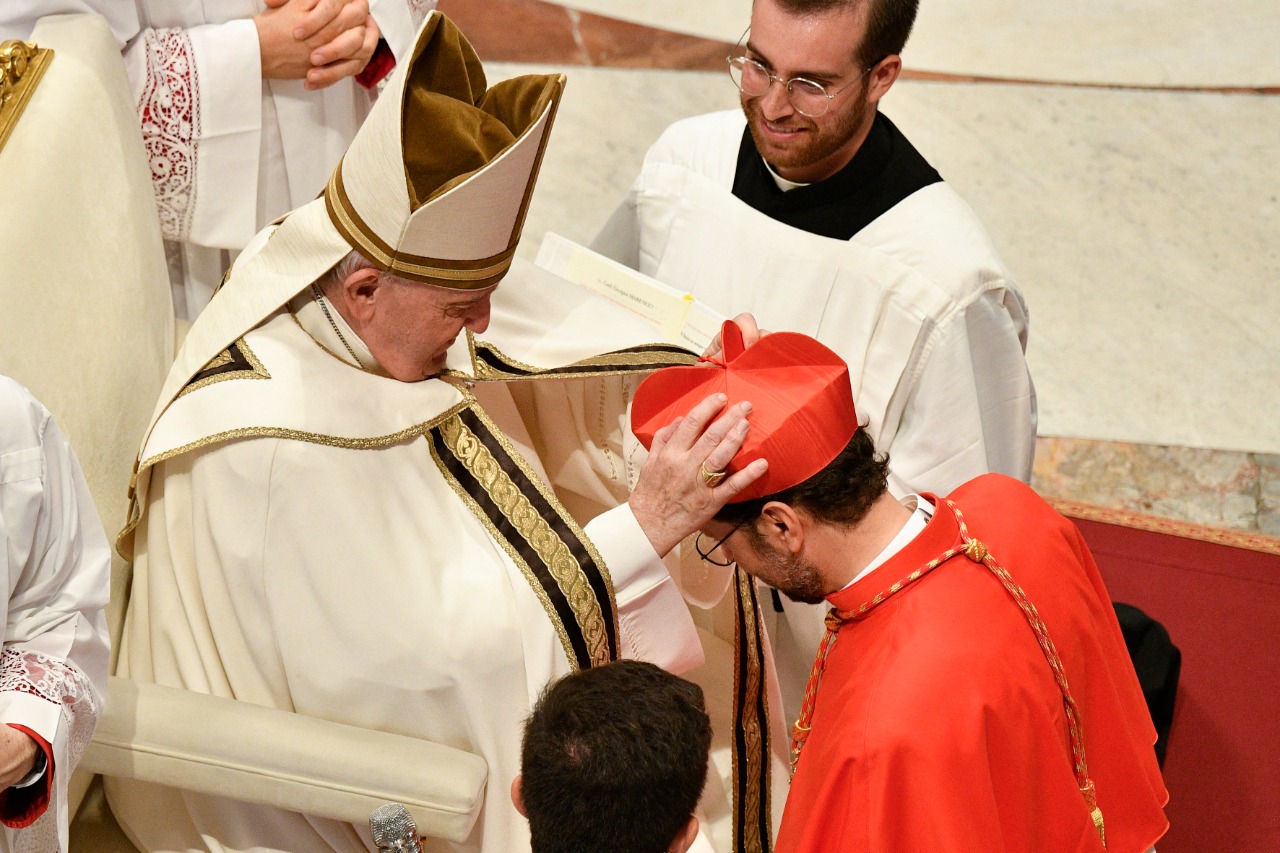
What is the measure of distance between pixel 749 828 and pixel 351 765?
913mm

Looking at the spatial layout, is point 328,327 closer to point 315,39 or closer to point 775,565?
point 775,565

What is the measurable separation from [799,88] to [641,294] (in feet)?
2.02

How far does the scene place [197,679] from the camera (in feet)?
8.53

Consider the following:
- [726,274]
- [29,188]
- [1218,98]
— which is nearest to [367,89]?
[726,274]

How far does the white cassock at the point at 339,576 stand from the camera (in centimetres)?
255

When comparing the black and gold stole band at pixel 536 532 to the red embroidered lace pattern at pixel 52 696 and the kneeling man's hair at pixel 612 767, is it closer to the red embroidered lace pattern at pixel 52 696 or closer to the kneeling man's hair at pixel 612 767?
the kneeling man's hair at pixel 612 767

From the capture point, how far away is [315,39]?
3541 millimetres

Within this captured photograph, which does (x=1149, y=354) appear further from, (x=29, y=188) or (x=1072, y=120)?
(x=29, y=188)

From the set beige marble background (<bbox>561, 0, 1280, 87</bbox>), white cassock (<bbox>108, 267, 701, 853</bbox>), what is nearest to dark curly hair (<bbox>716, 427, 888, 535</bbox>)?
white cassock (<bbox>108, 267, 701, 853</bbox>)

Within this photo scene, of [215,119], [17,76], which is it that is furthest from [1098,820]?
[215,119]

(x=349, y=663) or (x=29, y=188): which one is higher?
(x=29, y=188)

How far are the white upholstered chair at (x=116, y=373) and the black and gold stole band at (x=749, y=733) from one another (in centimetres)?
63

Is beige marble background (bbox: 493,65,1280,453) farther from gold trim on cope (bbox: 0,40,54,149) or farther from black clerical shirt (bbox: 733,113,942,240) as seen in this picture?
gold trim on cope (bbox: 0,40,54,149)

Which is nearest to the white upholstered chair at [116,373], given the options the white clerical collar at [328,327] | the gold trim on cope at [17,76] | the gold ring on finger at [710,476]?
the gold trim on cope at [17,76]
